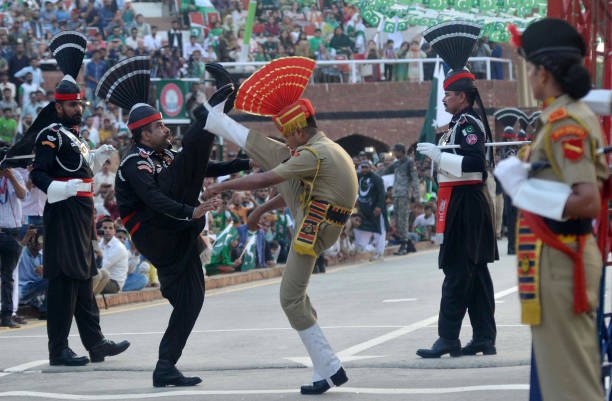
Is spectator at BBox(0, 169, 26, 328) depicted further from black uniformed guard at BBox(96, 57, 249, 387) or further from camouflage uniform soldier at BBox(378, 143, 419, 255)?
camouflage uniform soldier at BBox(378, 143, 419, 255)

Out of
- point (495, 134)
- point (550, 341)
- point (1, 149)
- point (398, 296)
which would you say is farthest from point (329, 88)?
point (550, 341)

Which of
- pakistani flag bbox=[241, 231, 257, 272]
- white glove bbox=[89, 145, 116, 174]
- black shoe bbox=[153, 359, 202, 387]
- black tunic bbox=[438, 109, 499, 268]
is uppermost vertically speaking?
white glove bbox=[89, 145, 116, 174]

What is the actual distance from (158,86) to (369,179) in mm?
7221

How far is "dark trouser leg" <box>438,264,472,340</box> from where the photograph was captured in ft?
29.3

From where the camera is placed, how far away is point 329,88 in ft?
105

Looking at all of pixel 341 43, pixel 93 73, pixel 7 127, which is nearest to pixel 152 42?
pixel 93 73

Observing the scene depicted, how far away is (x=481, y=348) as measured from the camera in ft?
29.5

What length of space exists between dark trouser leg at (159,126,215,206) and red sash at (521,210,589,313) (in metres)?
3.55

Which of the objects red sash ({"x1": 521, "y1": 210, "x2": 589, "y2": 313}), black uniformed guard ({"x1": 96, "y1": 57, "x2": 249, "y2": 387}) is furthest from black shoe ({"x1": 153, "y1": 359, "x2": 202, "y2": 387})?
red sash ({"x1": 521, "y1": 210, "x2": 589, "y2": 313})

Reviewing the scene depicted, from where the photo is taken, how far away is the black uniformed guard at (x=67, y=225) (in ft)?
30.7

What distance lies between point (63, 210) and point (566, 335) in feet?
18.1

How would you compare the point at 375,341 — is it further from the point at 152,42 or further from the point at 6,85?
the point at 152,42

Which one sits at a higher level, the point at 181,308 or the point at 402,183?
the point at 181,308

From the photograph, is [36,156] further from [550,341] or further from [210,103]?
[550,341]
